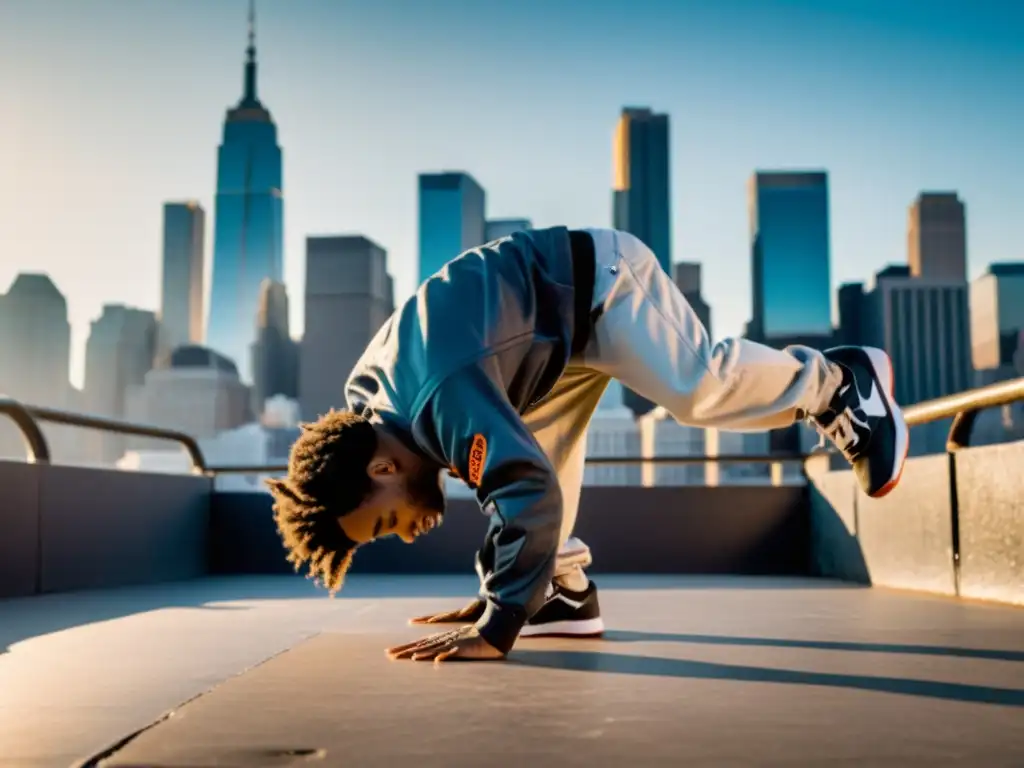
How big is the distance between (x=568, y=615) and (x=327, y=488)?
788 mm

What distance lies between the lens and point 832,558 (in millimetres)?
5703

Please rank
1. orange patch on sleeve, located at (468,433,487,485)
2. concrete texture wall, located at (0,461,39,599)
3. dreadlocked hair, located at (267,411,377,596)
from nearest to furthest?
orange patch on sleeve, located at (468,433,487,485) → dreadlocked hair, located at (267,411,377,596) → concrete texture wall, located at (0,461,39,599)

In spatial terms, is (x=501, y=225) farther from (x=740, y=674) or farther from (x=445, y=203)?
(x=740, y=674)

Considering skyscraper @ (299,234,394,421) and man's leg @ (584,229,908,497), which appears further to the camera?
skyscraper @ (299,234,394,421)

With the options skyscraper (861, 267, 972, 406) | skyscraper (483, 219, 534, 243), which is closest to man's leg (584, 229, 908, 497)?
skyscraper (483, 219, 534, 243)

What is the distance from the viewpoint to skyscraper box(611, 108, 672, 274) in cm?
11856

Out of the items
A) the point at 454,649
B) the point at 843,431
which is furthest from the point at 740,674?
the point at 843,431

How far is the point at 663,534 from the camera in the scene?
20.5ft

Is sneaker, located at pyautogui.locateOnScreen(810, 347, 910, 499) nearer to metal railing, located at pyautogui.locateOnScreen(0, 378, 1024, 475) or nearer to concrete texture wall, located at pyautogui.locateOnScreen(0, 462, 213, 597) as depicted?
metal railing, located at pyautogui.locateOnScreen(0, 378, 1024, 475)

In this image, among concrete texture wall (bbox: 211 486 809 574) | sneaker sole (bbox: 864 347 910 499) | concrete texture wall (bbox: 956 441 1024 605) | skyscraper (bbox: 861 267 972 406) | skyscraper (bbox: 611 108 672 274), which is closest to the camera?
sneaker sole (bbox: 864 347 910 499)

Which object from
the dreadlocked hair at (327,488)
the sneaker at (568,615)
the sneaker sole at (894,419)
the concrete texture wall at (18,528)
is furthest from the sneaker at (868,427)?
the concrete texture wall at (18,528)

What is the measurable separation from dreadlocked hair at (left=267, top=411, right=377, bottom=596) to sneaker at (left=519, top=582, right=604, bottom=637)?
1.96ft

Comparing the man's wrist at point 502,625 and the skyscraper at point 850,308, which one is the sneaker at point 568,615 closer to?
the man's wrist at point 502,625

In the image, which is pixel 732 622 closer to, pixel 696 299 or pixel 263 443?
pixel 696 299
